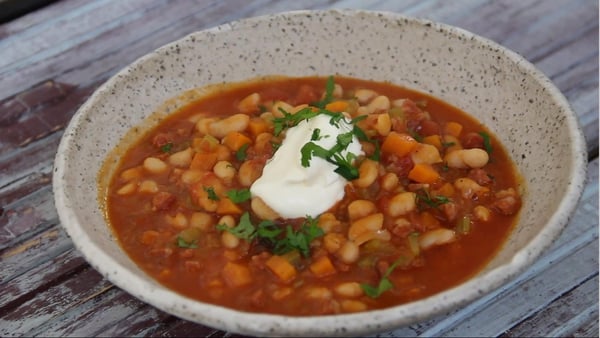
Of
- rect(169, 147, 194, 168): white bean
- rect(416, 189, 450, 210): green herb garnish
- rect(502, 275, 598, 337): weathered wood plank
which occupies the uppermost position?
rect(169, 147, 194, 168): white bean

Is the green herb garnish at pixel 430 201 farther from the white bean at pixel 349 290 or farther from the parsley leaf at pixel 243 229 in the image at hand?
the parsley leaf at pixel 243 229

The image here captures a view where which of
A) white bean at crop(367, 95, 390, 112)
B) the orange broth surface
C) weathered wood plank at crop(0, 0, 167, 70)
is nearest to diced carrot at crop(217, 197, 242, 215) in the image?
the orange broth surface

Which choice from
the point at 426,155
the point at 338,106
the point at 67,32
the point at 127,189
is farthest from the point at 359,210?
the point at 67,32

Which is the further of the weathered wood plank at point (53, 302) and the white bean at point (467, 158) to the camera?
the white bean at point (467, 158)

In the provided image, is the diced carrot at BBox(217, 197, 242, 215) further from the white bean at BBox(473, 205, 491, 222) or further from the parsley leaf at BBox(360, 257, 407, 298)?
the white bean at BBox(473, 205, 491, 222)

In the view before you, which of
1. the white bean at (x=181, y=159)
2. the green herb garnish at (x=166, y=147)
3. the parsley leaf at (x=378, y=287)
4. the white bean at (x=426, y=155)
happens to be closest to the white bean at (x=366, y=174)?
the white bean at (x=426, y=155)

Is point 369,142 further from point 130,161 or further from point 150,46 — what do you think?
point 150,46
